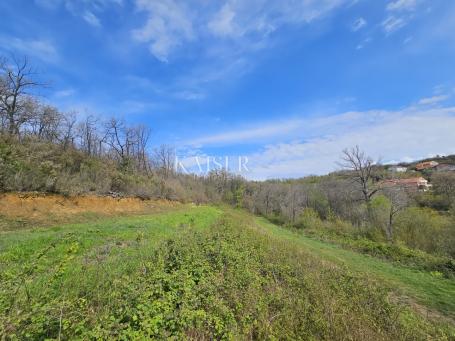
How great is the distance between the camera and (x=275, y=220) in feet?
154

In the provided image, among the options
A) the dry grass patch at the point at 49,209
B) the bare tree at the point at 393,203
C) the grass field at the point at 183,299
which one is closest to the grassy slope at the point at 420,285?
the grass field at the point at 183,299

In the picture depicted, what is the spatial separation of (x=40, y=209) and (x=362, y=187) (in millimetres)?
33768

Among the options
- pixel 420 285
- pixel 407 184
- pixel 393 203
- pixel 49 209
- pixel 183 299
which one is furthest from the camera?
pixel 407 184

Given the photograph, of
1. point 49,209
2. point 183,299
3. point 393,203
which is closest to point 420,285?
point 183,299

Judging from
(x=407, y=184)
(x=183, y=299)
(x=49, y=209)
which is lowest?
(x=183, y=299)

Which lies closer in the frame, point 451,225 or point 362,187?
point 451,225

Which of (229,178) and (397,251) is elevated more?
(229,178)

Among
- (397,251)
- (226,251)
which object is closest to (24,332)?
(226,251)

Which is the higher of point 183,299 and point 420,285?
point 183,299

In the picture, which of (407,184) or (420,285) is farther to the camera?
(407,184)

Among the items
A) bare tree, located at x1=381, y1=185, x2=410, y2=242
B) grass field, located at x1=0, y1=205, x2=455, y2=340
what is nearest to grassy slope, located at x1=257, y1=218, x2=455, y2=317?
grass field, located at x1=0, y1=205, x2=455, y2=340

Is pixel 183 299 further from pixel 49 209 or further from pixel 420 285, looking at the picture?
pixel 49 209

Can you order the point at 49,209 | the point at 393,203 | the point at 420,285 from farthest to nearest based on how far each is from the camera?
1. the point at 393,203
2. the point at 49,209
3. the point at 420,285

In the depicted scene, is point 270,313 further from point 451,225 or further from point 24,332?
point 451,225
